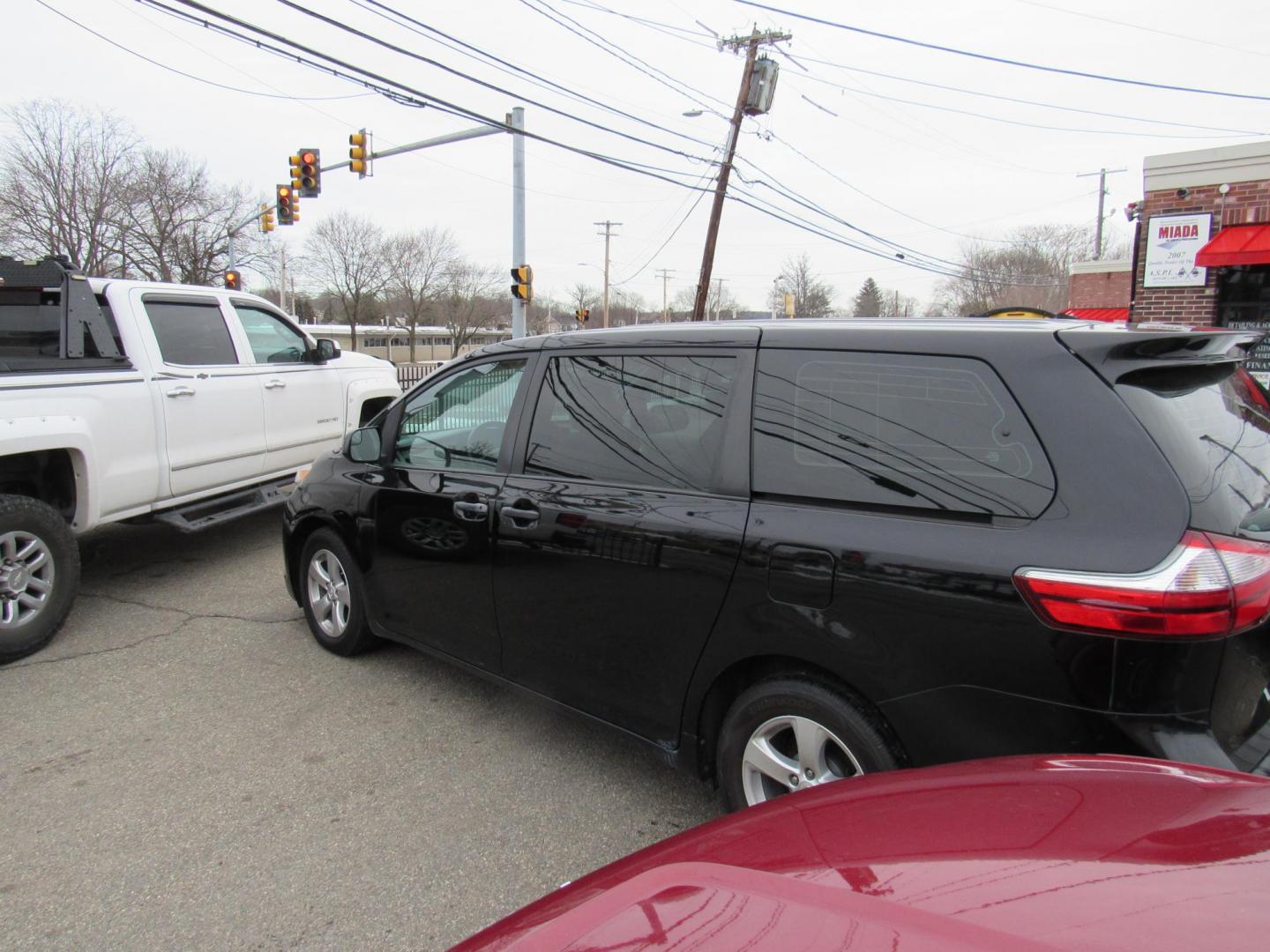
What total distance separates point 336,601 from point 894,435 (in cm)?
325

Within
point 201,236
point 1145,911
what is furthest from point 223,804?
point 201,236

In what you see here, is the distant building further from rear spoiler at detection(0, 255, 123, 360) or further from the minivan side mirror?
the minivan side mirror

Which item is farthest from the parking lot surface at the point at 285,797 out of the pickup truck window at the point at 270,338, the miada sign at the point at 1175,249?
the miada sign at the point at 1175,249

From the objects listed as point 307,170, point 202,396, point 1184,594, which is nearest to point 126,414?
point 202,396

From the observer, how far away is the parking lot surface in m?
2.43

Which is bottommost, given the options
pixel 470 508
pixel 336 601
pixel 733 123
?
pixel 336 601

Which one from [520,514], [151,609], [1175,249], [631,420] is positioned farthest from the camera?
[1175,249]

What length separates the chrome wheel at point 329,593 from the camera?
4.21m

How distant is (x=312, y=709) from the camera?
374cm

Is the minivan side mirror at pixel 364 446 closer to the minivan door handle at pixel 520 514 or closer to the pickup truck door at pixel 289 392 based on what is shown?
the minivan door handle at pixel 520 514

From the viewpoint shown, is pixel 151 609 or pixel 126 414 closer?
pixel 126 414

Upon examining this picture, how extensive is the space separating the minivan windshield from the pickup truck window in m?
6.30

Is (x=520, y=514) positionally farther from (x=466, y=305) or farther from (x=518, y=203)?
(x=466, y=305)

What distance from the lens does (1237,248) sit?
9.93 meters
